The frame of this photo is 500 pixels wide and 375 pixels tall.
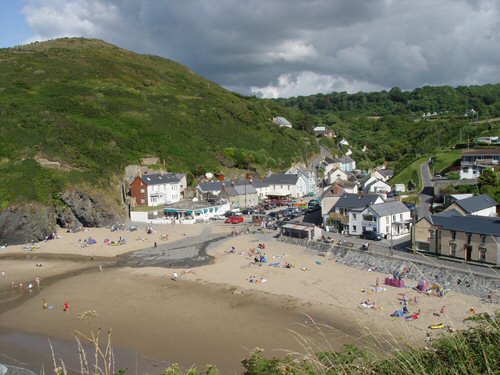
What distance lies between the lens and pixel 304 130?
114 m

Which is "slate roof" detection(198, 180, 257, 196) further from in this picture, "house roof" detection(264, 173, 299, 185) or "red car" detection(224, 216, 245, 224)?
"red car" detection(224, 216, 245, 224)

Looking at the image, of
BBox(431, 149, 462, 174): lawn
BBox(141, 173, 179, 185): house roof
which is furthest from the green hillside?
BBox(141, 173, 179, 185): house roof

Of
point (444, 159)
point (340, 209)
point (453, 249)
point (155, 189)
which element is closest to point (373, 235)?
point (340, 209)

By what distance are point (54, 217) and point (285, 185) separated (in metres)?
33.7

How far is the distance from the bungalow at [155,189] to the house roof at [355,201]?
86.8ft

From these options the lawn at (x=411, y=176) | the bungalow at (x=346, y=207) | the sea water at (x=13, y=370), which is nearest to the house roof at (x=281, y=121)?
the lawn at (x=411, y=176)

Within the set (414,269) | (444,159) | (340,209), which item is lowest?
(414,269)

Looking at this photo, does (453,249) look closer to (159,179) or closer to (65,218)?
(159,179)

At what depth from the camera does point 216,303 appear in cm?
2569

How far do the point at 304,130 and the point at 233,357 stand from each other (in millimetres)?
98894

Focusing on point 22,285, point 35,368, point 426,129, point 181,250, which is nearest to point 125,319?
point 35,368

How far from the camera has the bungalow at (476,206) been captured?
3378 centimetres

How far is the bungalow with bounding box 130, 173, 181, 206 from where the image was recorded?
5578 cm

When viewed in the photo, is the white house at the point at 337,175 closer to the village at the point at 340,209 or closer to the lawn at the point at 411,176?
the village at the point at 340,209
